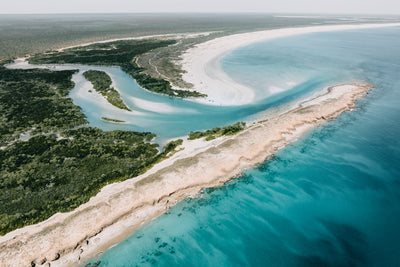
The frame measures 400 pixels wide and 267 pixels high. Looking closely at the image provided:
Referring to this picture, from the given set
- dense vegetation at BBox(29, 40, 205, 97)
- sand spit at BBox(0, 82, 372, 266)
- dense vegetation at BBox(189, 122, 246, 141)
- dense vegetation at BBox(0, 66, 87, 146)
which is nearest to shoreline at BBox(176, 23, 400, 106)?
dense vegetation at BBox(29, 40, 205, 97)

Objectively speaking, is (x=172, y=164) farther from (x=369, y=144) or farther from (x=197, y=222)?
(x=369, y=144)

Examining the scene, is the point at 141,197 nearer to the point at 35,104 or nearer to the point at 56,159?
the point at 56,159

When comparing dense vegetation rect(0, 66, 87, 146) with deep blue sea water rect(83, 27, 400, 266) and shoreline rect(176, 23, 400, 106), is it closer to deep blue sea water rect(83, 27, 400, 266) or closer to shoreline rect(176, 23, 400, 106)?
shoreline rect(176, 23, 400, 106)

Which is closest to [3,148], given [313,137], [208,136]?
[208,136]

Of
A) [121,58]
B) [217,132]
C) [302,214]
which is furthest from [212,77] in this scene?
[302,214]

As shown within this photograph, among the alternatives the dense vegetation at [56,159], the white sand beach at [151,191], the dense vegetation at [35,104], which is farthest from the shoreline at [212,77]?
the dense vegetation at [35,104]

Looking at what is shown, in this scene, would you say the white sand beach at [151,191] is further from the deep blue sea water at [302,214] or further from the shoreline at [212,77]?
the shoreline at [212,77]
